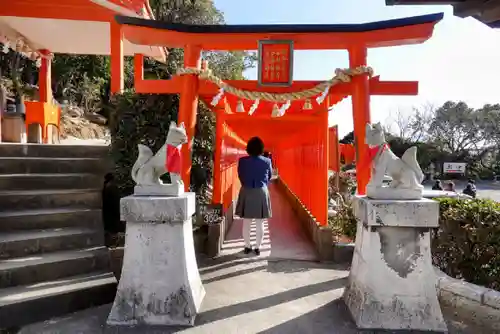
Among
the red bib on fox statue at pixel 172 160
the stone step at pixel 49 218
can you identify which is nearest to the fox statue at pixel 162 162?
the red bib on fox statue at pixel 172 160

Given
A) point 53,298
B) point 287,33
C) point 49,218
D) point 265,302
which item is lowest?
point 265,302

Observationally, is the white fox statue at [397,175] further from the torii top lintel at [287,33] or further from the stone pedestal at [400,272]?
the torii top lintel at [287,33]

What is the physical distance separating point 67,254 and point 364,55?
4.44 meters

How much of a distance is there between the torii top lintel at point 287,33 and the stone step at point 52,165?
Result: 186 centimetres

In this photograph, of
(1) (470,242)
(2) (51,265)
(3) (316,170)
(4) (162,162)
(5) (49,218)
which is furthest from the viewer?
(3) (316,170)

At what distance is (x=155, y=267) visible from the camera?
11.0 ft

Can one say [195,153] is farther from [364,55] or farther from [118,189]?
[364,55]

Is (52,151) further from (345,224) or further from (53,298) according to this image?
(345,224)

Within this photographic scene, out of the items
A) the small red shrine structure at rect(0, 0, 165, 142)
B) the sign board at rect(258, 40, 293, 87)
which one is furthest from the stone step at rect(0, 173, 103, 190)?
the small red shrine structure at rect(0, 0, 165, 142)

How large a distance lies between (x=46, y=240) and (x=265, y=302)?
2555 millimetres

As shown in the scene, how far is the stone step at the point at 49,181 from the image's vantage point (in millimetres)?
4695

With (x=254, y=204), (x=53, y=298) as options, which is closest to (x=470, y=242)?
(x=254, y=204)

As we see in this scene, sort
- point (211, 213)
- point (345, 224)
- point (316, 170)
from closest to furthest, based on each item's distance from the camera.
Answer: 1. point (211, 213)
2. point (345, 224)
3. point (316, 170)

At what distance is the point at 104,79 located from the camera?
1830cm
